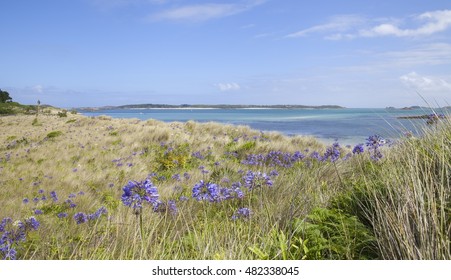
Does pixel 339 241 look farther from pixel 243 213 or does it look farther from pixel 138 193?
pixel 138 193

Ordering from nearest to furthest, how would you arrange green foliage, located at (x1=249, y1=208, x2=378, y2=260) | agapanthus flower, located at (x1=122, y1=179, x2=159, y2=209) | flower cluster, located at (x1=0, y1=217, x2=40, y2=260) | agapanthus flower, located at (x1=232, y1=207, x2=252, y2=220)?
green foliage, located at (x1=249, y1=208, x2=378, y2=260)
agapanthus flower, located at (x1=122, y1=179, x2=159, y2=209)
flower cluster, located at (x1=0, y1=217, x2=40, y2=260)
agapanthus flower, located at (x1=232, y1=207, x2=252, y2=220)

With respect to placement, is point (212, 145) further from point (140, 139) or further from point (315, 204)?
point (315, 204)

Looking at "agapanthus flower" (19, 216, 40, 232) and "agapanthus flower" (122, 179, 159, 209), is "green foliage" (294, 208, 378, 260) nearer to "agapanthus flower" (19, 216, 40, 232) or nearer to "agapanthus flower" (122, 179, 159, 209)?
"agapanthus flower" (122, 179, 159, 209)

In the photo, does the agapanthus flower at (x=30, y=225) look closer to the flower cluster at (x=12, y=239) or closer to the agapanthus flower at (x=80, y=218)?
the flower cluster at (x=12, y=239)

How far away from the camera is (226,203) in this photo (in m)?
4.91

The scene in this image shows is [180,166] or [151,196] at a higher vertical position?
[151,196]

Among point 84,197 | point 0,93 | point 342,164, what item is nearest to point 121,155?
point 84,197

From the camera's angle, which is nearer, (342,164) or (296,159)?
(342,164)

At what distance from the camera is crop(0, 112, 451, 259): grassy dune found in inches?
113

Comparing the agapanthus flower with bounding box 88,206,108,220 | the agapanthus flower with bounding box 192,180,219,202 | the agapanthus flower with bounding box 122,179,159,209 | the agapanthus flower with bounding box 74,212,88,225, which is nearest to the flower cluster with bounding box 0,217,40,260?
the agapanthus flower with bounding box 74,212,88,225

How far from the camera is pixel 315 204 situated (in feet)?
13.0

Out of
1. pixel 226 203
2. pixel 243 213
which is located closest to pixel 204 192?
pixel 243 213

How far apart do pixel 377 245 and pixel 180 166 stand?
288 inches

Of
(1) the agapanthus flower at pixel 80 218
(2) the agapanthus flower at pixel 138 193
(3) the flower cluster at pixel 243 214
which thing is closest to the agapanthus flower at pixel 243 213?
(3) the flower cluster at pixel 243 214
